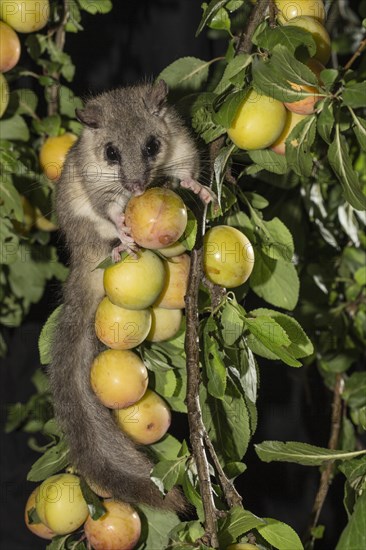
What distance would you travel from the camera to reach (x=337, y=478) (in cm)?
258

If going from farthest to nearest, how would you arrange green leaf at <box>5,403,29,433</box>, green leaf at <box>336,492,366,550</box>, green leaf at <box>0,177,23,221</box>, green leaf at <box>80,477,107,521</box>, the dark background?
the dark background < green leaf at <box>5,403,29,433</box> < green leaf at <box>0,177,23,221</box> < green leaf at <box>80,477,107,521</box> < green leaf at <box>336,492,366,550</box>

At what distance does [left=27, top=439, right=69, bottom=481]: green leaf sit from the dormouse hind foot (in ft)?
1.73

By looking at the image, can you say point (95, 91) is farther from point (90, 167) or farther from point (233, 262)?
point (233, 262)

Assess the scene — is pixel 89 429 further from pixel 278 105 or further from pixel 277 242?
pixel 278 105

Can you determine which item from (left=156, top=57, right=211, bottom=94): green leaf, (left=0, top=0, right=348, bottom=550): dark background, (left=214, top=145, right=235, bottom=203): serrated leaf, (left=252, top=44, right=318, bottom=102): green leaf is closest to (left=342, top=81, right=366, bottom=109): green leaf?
(left=252, top=44, right=318, bottom=102): green leaf

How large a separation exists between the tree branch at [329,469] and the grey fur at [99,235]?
544mm

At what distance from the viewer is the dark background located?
2453mm

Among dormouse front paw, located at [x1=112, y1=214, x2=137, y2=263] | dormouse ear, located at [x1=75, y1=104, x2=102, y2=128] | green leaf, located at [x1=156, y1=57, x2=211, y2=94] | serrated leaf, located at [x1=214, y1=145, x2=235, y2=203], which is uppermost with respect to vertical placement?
green leaf, located at [x1=156, y1=57, x2=211, y2=94]

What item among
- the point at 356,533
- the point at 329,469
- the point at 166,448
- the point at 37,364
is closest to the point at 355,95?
the point at 356,533

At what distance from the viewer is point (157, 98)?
161cm

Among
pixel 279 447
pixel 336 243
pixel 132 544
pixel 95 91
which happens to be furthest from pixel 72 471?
pixel 95 91

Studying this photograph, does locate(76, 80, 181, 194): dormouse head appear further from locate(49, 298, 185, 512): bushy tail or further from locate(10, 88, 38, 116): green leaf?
locate(49, 298, 185, 512): bushy tail

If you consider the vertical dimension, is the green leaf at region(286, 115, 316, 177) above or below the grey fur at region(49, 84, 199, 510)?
above

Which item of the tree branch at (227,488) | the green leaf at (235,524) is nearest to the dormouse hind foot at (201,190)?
the tree branch at (227,488)
